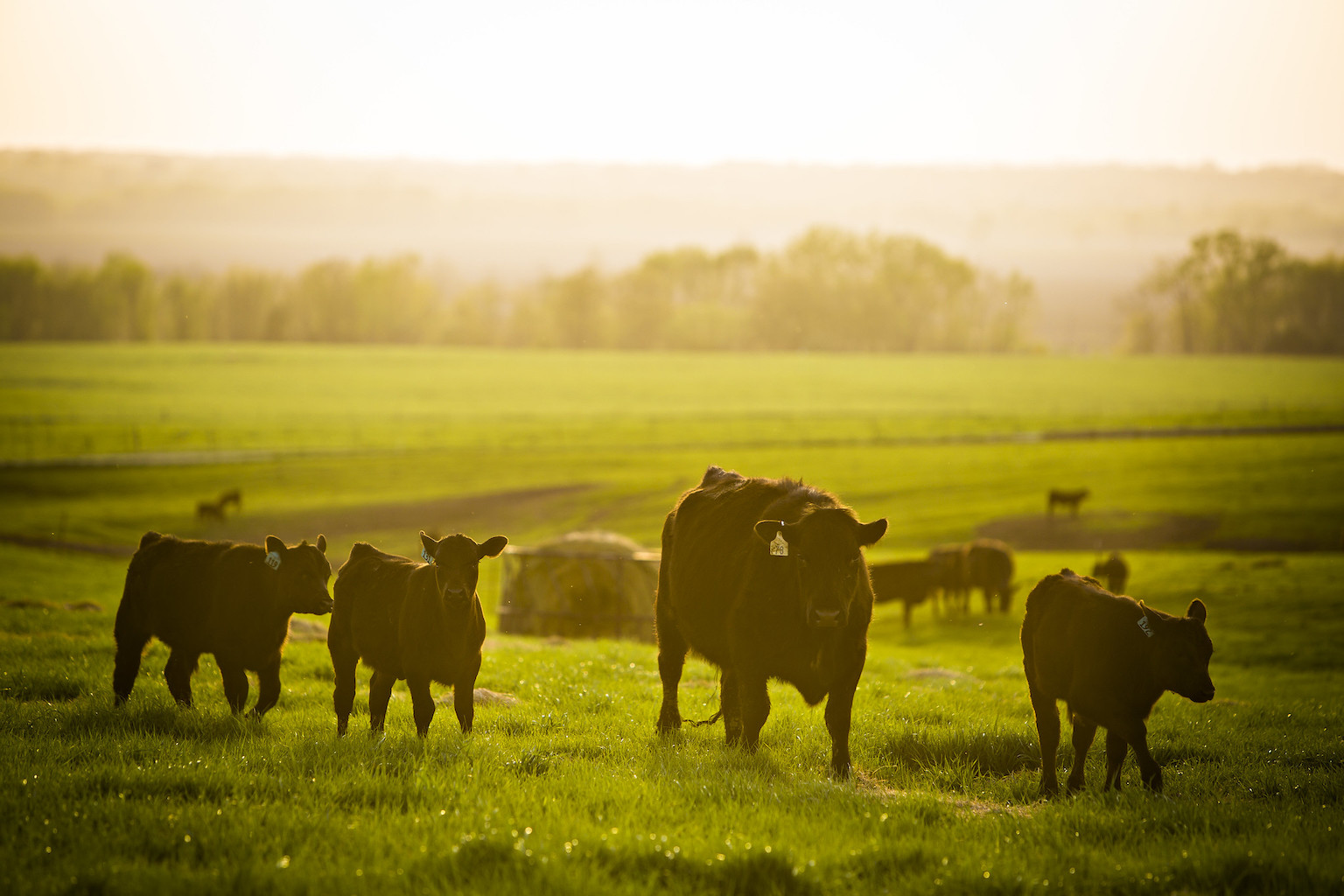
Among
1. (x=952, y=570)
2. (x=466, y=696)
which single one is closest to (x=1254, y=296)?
(x=952, y=570)

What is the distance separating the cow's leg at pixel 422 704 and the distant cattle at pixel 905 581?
76.0ft

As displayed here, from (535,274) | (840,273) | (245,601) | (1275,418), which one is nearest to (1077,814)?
(245,601)

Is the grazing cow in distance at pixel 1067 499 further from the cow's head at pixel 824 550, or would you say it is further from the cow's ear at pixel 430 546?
the cow's ear at pixel 430 546

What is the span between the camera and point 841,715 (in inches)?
356

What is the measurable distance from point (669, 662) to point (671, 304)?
146169mm

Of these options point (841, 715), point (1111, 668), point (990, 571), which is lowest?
point (990, 571)

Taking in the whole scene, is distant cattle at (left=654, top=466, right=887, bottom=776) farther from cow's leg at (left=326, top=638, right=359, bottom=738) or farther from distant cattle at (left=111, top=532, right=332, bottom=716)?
distant cattle at (left=111, top=532, right=332, bottom=716)

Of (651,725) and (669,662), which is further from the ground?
(669,662)

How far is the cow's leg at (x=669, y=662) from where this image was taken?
1073 cm

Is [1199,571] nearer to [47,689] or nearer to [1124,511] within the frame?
[1124,511]

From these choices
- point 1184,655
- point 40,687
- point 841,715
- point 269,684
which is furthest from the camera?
point 40,687

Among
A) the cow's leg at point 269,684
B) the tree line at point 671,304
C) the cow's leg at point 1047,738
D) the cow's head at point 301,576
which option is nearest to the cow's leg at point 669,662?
the cow's head at point 301,576

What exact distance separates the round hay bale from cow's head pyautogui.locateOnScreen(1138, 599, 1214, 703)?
15.3 metres

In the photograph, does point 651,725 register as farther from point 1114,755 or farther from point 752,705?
point 1114,755
